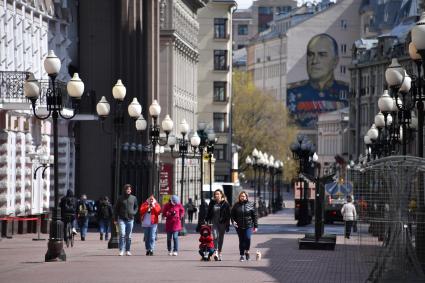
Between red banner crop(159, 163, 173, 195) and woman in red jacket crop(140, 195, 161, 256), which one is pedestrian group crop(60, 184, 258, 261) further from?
red banner crop(159, 163, 173, 195)

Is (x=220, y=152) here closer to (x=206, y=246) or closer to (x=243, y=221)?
(x=206, y=246)

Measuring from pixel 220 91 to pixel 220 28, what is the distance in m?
5.03

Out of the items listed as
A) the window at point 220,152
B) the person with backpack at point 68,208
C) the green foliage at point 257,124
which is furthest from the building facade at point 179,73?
the green foliage at point 257,124

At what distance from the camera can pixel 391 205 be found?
1174 inches

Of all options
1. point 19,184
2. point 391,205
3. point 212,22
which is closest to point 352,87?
point 212,22

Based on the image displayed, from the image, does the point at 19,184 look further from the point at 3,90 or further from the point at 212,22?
the point at 212,22

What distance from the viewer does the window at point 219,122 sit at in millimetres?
146750

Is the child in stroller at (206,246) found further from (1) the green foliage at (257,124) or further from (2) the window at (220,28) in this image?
(1) the green foliage at (257,124)

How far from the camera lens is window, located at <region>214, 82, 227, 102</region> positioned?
146 metres

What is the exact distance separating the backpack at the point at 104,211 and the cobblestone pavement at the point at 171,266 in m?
4.04

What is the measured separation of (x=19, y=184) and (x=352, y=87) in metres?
112

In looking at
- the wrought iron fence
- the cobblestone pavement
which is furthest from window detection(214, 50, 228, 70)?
the wrought iron fence

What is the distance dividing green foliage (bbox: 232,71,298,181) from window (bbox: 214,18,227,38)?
1845cm

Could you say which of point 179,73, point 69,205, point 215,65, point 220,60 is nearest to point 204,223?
point 69,205
